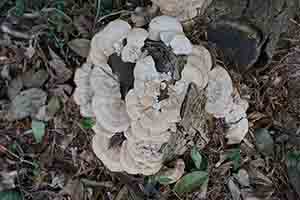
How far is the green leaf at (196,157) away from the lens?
2.26m

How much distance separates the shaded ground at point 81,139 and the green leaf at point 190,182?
0.06 metres

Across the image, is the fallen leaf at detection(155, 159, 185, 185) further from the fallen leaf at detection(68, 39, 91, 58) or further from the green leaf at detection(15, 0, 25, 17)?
the green leaf at detection(15, 0, 25, 17)

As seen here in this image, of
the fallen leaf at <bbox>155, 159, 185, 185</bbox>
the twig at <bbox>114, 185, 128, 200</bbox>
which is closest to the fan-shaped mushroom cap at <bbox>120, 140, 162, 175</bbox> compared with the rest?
the fallen leaf at <bbox>155, 159, 185, 185</bbox>

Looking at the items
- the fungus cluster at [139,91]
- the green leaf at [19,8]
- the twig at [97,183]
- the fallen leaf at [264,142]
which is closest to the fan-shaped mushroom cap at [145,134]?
the fungus cluster at [139,91]

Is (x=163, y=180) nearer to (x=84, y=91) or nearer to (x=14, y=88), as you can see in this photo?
(x=84, y=91)

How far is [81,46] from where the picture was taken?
7.91 feet

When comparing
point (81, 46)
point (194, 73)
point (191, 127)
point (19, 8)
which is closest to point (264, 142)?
point (191, 127)

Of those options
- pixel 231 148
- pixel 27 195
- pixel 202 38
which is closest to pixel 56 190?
pixel 27 195

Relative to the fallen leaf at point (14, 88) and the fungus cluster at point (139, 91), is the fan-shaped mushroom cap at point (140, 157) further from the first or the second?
the fallen leaf at point (14, 88)

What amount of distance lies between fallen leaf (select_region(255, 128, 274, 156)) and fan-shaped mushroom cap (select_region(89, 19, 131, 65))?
38.2 inches

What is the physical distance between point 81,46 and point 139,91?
0.76m

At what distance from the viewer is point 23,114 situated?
8.06ft

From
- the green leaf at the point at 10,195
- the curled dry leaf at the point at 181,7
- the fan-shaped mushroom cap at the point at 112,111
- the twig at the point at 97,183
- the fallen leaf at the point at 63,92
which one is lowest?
the green leaf at the point at 10,195

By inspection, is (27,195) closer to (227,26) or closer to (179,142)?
(179,142)
